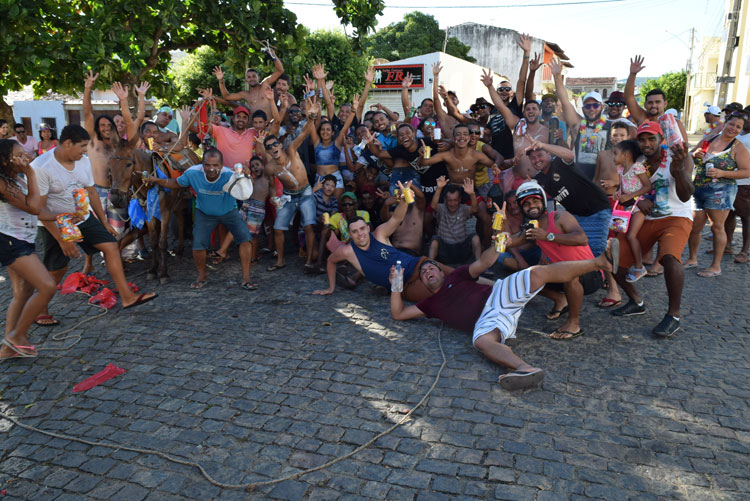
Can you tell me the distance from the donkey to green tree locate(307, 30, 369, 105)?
1704 centimetres

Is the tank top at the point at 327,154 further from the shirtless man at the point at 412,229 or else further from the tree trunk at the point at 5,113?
the tree trunk at the point at 5,113

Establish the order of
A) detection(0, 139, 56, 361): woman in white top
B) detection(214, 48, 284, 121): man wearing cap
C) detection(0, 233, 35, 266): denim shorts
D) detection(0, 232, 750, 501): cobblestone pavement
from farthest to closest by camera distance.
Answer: detection(214, 48, 284, 121): man wearing cap → detection(0, 233, 35, 266): denim shorts → detection(0, 139, 56, 361): woman in white top → detection(0, 232, 750, 501): cobblestone pavement

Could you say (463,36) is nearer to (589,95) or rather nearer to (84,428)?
(589,95)

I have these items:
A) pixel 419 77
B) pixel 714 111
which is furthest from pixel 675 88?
pixel 714 111

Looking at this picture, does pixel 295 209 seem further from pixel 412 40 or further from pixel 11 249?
pixel 412 40

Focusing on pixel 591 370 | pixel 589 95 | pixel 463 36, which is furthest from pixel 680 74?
pixel 591 370

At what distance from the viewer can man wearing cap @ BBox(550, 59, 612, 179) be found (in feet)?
22.3

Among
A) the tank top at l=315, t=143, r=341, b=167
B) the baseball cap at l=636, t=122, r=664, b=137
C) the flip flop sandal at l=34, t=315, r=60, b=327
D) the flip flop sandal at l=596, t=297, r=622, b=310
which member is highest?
the baseball cap at l=636, t=122, r=664, b=137

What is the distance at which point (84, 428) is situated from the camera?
3.63 m

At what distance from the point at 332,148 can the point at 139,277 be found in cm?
326

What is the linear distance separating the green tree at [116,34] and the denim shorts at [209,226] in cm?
246

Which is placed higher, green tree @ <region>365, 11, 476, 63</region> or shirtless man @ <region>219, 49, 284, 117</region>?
green tree @ <region>365, 11, 476, 63</region>

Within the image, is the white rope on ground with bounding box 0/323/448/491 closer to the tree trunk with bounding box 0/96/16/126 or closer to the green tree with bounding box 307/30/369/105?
the tree trunk with bounding box 0/96/16/126

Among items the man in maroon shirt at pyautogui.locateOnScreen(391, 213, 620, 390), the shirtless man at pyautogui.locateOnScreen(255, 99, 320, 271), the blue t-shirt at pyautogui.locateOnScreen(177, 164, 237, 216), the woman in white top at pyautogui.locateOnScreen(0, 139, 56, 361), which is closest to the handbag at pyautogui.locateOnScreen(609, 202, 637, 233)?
the man in maroon shirt at pyautogui.locateOnScreen(391, 213, 620, 390)
